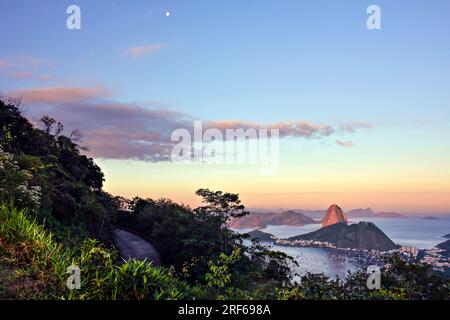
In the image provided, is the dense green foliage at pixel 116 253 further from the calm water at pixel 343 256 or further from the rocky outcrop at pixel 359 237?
the rocky outcrop at pixel 359 237

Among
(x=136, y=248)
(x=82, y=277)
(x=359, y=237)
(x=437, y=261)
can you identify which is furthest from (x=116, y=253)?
(x=359, y=237)

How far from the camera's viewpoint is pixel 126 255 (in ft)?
58.2

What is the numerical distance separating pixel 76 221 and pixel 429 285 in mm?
12810

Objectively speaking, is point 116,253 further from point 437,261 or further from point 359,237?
point 359,237

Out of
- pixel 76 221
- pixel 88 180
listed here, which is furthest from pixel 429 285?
pixel 88 180

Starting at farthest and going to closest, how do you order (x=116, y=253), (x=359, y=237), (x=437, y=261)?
(x=359, y=237) < (x=437, y=261) < (x=116, y=253)

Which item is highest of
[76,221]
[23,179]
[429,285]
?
[23,179]

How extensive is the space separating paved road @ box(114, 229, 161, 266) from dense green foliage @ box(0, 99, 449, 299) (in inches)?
26.9

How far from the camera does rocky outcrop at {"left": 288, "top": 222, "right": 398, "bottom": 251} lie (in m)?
33.6

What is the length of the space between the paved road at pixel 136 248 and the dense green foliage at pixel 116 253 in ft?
2.24

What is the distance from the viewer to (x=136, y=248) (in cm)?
2011

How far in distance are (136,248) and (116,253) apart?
10.1 meters
